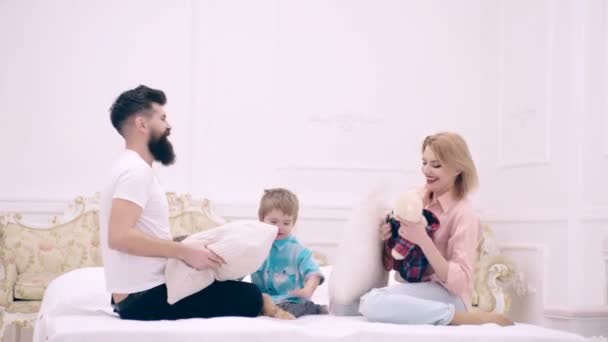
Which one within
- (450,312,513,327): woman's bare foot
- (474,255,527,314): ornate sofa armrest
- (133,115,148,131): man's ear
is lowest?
(474,255,527,314): ornate sofa armrest

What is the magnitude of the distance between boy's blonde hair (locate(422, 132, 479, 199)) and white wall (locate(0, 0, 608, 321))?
2084 mm

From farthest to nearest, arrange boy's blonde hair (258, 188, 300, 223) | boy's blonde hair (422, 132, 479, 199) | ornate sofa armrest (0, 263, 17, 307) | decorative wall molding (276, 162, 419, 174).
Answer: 1. decorative wall molding (276, 162, 419, 174)
2. ornate sofa armrest (0, 263, 17, 307)
3. boy's blonde hair (258, 188, 300, 223)
4. boy's blonde hair (422, 132, 479, 199)

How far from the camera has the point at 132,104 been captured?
2.95 m

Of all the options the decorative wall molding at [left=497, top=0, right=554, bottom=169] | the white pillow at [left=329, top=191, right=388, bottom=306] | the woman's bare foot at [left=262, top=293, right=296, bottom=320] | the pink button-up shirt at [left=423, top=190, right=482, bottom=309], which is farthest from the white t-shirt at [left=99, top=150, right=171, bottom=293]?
the decorative wall molding at [left=497, top=0, right=554, bottom=169]

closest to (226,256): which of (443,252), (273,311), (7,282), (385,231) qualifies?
(273,311)

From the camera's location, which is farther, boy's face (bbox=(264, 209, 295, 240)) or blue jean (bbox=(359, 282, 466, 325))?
boy's face (bbox=(264, 209, 295, 240))

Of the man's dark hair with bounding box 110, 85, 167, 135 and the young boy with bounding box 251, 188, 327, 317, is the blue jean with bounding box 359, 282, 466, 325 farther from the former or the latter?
the man's dark hair with bounding box 110, 85, 167, 135

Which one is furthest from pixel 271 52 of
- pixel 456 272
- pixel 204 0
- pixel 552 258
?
pixel 456 272

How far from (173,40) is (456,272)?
11.0 feet

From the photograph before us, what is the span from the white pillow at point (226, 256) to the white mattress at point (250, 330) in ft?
0.54

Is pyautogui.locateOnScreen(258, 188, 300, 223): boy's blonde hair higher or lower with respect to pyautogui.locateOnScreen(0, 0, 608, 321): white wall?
lower

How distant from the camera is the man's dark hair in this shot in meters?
2.95

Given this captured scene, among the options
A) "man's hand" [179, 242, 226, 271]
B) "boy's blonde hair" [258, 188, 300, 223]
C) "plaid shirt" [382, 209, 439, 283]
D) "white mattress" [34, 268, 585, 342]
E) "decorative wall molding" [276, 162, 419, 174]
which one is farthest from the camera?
"decorative wall molding" [276, 162, 419, 174]

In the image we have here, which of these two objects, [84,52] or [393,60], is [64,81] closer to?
[84,52]
